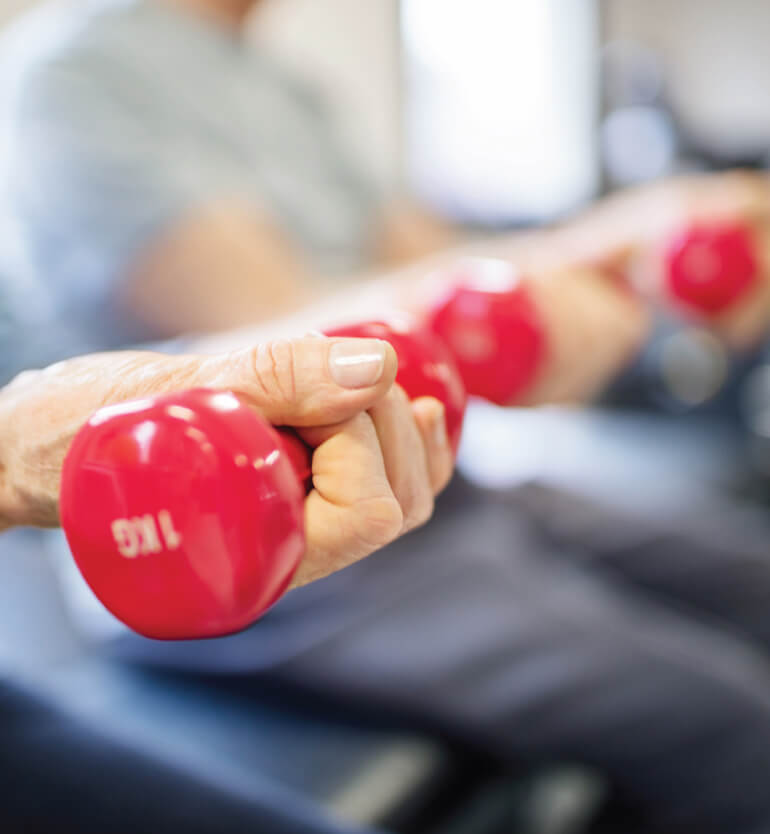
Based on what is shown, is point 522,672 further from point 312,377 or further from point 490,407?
point 312,377

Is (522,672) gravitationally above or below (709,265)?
below

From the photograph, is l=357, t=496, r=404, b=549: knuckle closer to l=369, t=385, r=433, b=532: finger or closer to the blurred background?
l=369, t=385, r=433, b=532: finger

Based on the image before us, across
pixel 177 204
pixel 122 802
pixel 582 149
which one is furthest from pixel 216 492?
pixel 582 149

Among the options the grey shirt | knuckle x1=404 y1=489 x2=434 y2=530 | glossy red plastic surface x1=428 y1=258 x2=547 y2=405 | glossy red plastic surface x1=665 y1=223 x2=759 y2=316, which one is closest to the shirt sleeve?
the grey shirt

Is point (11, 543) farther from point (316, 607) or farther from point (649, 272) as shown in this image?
point (649, 272)

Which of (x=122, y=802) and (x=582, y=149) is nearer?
(x=122, y=802)

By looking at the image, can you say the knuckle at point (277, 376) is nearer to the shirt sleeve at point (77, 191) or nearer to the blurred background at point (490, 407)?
the blurred background at point (490, 407)

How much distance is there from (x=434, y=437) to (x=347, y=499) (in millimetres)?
62

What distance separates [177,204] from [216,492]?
62 centimetres

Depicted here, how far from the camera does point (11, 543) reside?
2.69 ft

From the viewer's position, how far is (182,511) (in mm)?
231

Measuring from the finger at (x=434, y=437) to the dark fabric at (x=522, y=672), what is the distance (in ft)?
1.26

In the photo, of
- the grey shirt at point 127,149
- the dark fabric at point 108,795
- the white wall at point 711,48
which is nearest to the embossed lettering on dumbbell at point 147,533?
the dark fabric at point 108,795

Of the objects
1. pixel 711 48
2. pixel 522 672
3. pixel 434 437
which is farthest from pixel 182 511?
pixel 711 48
